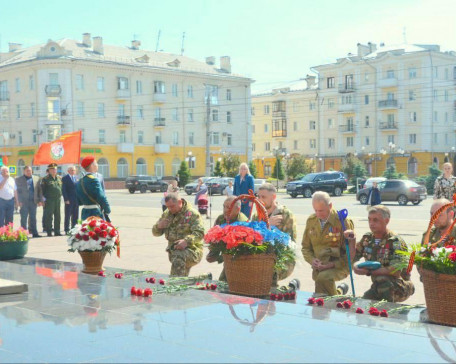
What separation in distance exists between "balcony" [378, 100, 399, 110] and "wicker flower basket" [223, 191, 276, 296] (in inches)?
2583

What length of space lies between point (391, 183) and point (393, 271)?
28.9 meters

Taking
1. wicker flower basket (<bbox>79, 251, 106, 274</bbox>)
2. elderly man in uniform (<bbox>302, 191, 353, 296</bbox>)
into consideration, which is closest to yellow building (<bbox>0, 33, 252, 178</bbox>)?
wicker flower basket (<bbox>79, 251, 106, 274</bbox>)

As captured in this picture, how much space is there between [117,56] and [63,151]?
51.5 m

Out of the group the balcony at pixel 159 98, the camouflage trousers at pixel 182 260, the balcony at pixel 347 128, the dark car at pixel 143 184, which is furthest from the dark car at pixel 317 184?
the camouflage trousers at pixel 182 260

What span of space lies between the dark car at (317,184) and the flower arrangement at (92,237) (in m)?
34.2

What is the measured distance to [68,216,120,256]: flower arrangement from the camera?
8203mm

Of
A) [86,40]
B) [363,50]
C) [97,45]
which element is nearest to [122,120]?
[97,45]

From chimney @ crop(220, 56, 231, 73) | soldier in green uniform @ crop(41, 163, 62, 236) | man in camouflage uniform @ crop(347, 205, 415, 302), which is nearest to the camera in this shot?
man in camouflage uniform @ crop(347, 205, 415, 302)

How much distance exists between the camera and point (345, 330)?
17.0 feet

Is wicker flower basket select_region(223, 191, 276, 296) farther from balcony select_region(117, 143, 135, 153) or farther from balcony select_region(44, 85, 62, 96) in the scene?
balcony select_region(117, 143, 135, 153)

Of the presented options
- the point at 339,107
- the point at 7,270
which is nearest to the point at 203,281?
the point at 7,270

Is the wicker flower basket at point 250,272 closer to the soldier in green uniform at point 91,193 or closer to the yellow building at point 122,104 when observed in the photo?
the soldier in green uniform at point 91,193

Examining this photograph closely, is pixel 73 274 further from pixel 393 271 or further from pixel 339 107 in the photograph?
pixel 339 107

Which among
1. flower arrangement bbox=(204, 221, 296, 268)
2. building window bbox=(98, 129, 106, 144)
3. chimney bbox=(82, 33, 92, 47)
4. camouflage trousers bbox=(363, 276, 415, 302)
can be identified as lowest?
camouflage trousers bbox=(363, 276, 415, 302)
